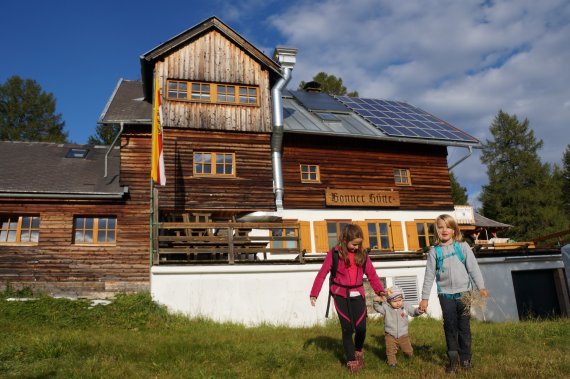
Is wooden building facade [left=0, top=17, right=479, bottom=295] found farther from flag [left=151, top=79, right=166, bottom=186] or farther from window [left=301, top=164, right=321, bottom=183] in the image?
flag [left=151, top=79, right=166, bottom=186]

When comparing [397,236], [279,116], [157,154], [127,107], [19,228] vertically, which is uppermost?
[127,107]

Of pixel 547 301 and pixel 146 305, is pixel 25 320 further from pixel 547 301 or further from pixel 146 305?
pixel 547 301

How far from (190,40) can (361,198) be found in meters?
9.06

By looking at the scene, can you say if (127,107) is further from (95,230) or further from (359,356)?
(359,356)

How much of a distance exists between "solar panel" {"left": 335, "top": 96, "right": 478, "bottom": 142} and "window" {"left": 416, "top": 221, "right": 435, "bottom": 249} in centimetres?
373

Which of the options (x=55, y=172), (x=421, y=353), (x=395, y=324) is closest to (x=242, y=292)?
(x=421, y=353)

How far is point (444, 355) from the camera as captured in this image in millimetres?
7113

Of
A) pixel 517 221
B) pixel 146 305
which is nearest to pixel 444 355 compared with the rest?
pixel 146 305

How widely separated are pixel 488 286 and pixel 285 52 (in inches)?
455

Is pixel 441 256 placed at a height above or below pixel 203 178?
below

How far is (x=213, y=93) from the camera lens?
57.9 ft

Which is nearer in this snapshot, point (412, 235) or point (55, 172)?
point (55, 172)

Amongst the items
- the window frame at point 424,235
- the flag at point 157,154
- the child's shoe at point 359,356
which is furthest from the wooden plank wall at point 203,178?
the child's shoe at point 359,356

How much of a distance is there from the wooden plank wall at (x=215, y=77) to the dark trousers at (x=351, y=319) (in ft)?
39.2
